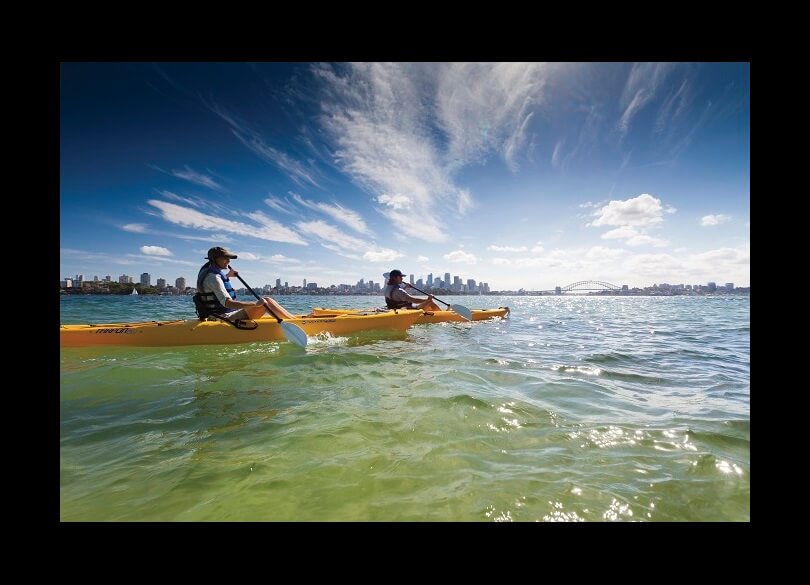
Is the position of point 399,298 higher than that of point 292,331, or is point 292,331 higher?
point 399,298

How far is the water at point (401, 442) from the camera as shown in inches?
88.0

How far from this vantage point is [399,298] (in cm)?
1370

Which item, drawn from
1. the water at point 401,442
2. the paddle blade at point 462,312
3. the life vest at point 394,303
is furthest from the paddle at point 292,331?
the paddle blade at point 462,312

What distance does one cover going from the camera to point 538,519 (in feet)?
6.91

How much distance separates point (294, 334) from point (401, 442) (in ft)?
17.6

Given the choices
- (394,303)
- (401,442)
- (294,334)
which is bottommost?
(401,442)

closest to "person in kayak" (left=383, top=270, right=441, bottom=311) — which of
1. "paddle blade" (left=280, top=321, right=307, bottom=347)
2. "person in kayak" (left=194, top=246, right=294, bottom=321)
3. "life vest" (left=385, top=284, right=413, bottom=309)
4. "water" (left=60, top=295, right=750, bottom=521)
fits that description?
"life vest" (left=385, top=284, right=413, bottom=309)

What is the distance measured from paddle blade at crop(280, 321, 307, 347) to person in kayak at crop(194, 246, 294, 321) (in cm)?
80

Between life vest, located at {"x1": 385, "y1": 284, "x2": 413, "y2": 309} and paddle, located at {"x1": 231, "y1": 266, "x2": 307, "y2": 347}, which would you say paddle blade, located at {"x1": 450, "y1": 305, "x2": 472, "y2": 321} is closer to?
life vest, located at {"x1": 385, "y1": 284, "x2": 413, "y2": 309}

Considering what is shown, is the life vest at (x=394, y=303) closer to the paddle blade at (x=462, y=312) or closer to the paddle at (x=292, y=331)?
the paddle blade at (x=462, y=312)

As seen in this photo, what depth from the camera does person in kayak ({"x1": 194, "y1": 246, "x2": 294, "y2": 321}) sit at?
8148 mm

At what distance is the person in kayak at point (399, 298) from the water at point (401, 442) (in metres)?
7.02

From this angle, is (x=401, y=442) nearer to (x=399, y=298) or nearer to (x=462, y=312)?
(x=399, y=298)

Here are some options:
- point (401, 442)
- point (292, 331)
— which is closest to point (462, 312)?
point (292, 331)
